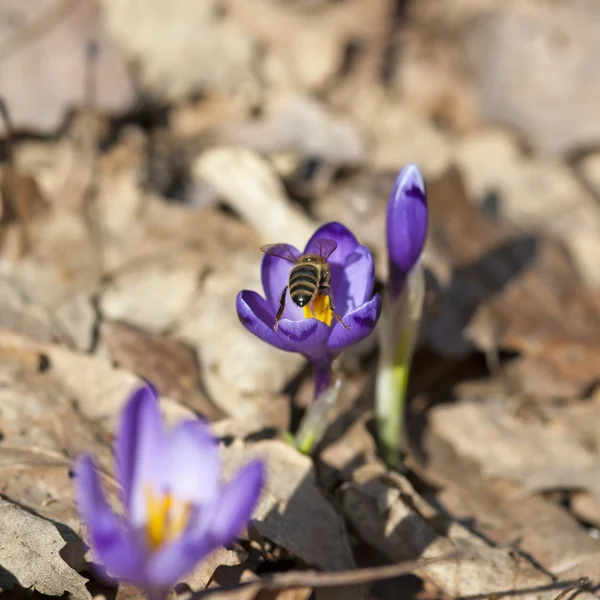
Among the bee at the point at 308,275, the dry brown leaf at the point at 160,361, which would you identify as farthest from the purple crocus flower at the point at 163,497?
the dry brown leaf at the point at 160,361

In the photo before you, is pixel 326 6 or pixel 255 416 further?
pixel 326 6

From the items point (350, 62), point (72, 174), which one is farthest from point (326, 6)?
point (72, 174)

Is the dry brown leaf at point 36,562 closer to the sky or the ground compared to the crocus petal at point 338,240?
closer to the ground

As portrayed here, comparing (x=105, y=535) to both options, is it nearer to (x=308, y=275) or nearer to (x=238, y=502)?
(x=238, y=502)

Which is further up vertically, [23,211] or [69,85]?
[69,85]

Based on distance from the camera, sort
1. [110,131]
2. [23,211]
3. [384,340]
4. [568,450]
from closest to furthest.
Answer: [384,340]
[568,450]
[23,211]
[110,131]

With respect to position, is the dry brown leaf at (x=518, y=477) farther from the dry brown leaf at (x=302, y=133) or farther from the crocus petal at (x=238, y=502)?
the dry brown leaf at (x=302, y=133)

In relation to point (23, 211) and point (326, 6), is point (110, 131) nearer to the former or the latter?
point (23, 211)
